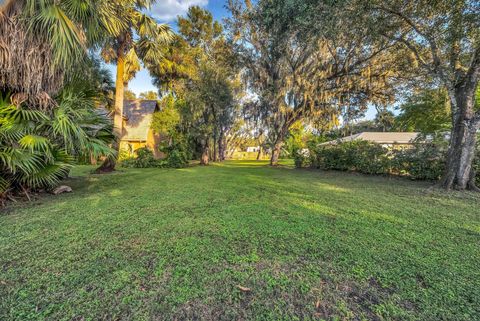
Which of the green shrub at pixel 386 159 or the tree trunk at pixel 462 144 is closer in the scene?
the tree trunk at pixel 462 144

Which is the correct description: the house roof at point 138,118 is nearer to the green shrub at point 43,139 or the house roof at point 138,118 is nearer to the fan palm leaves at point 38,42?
the green shrub at point 43,139

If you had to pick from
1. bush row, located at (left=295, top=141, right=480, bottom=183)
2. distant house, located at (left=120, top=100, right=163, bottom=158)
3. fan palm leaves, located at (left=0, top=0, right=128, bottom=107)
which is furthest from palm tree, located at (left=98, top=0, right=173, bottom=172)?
bush row, located at (left=295, top=141, right=480, bottom=183)

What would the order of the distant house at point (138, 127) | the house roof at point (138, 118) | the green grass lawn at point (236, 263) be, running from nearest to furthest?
the green grass lawn at point (236, 263) < the distant house at point (138, 127) < the house roof at point (138, 118)

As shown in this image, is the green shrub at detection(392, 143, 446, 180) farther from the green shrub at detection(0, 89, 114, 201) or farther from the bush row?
the green shrub at detection(0, 89, 114, 201)

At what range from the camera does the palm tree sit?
8.30 m

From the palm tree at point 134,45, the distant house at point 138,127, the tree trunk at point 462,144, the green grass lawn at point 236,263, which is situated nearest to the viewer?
the green grass lawn at point 236,263

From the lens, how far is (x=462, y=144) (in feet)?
18.8

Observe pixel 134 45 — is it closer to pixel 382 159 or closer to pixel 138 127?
pixel 138 127

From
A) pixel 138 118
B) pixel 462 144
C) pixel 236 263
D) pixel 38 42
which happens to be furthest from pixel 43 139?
pixel 138 118

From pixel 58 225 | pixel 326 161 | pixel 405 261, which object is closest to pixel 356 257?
pixel 405 261

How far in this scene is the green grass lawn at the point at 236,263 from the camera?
4.79 feet

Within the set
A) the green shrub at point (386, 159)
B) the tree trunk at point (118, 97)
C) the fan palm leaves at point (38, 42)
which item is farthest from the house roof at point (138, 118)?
the green shrub at point (386, 159)

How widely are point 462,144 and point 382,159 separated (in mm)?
3054

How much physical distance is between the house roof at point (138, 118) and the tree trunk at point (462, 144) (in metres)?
16.0
